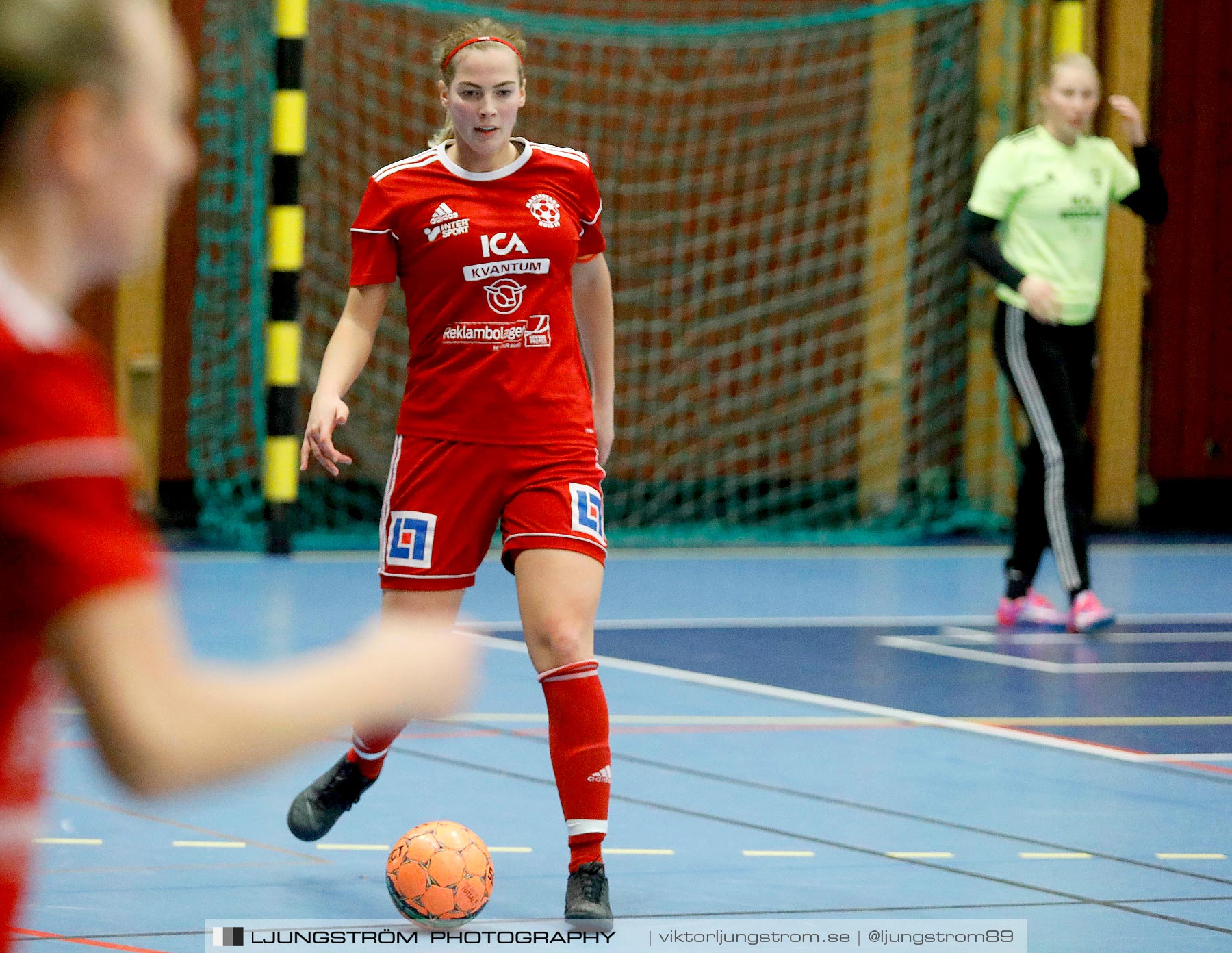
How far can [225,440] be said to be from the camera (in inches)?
409

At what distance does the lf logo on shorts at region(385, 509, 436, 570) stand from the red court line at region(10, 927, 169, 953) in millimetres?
920

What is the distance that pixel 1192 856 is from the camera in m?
3.97

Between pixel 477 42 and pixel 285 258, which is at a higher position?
pixel 477 42

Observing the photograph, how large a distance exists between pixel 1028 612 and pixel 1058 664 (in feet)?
3.08

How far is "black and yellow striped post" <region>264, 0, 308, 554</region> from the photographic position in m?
9.02

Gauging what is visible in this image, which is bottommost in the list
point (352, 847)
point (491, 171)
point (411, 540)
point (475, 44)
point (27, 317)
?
point (352, 847)

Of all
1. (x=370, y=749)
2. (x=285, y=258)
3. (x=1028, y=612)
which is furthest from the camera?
(x=285, y=258)

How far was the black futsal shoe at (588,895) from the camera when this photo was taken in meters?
3.40

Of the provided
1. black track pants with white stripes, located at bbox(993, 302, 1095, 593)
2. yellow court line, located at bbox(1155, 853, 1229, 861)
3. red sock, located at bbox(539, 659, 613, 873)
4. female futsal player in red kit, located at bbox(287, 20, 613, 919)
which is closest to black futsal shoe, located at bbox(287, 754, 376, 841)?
female futsal player in red kit, located at bbox(287, 20, 613, 919)

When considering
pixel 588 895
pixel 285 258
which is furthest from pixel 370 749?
pixel 285 258

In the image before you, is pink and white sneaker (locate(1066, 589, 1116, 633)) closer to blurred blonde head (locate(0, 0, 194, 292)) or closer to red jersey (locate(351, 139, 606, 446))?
red jersey (locate(351, 139, 606, 446))

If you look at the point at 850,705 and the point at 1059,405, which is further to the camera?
the point at 1059,405

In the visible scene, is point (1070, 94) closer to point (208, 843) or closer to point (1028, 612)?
point (1028, 612)

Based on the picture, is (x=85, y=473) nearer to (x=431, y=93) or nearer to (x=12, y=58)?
(x=12, y=58)
